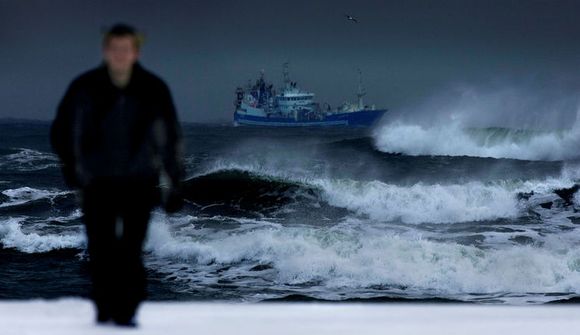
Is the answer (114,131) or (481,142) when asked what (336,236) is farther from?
(481,142)

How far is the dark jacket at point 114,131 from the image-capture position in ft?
6.74

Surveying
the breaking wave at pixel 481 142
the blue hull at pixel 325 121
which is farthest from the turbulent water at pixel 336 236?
the blue hull at pixel 325 121

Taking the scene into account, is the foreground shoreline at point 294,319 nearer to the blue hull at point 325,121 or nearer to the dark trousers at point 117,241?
the dark trousers at point 117,241

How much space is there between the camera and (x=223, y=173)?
22188 mm

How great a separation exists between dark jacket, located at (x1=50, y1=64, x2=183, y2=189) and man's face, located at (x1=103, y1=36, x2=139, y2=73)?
0.05 metres

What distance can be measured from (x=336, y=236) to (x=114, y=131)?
10381 mm

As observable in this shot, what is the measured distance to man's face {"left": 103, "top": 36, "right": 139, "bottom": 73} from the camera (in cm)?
203

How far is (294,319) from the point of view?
8.11ft

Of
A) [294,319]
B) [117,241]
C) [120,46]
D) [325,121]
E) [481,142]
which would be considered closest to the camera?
[120,46]

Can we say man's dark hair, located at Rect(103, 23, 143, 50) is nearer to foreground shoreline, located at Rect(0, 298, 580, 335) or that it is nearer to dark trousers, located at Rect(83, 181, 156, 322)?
dark trousers, located at Rect(83, 181, 156, 322)

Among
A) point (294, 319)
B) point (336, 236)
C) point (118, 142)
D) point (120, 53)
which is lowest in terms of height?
point (336, 236)

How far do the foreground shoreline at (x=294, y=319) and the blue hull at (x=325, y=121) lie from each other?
3082 inches


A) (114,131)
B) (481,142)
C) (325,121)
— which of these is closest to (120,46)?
(114,131)

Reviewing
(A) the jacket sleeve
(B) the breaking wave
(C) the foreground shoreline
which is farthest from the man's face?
(B) the breaking wave
